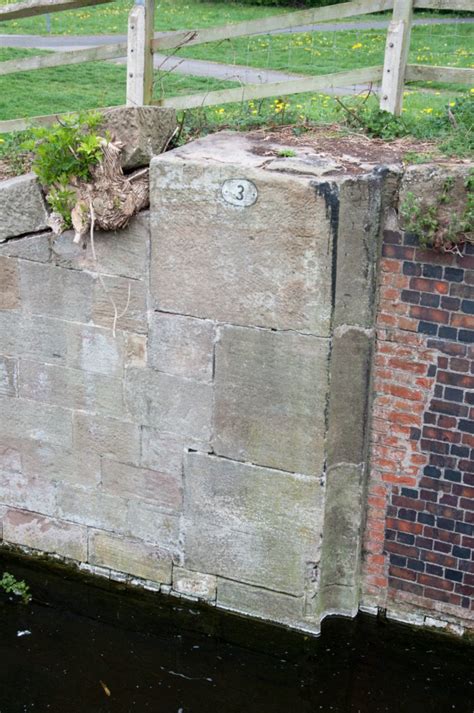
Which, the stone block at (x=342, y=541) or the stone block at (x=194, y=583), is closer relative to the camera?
the stone block at (x=342, y=541)

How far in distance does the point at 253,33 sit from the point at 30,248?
252cm

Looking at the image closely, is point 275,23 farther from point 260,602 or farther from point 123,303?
point 260,602

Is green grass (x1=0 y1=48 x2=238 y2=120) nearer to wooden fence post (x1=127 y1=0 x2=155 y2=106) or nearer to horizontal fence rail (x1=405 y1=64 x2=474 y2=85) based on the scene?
wooden fence post (x1=127 y1=0 x2=155 y2=106)

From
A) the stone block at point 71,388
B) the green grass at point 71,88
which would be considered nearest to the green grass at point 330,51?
the green grass at point 71,88

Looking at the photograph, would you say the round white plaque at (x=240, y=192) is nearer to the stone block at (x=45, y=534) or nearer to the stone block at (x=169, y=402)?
the stone block at (x=169, y=402)

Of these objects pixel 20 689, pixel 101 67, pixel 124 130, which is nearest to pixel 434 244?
pixel 124 130

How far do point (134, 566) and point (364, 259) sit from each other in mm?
2415

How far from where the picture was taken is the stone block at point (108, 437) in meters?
5.41

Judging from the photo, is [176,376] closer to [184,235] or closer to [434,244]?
[184,235]

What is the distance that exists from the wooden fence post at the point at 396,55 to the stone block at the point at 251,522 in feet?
9.36

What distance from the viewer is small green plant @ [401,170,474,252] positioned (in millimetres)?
4531

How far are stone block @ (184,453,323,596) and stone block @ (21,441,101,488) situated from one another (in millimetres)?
664

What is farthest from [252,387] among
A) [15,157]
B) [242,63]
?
[242,63]

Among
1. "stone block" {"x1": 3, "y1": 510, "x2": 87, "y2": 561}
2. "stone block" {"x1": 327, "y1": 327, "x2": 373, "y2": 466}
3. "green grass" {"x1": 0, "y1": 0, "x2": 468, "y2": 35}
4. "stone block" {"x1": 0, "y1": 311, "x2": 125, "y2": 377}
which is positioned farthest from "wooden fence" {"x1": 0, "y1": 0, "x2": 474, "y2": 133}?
"green grass" {"x1": 0, "y1": 0, "x2": 468, "y2": 35}
